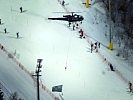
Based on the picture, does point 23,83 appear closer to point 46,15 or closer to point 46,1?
point 46,15

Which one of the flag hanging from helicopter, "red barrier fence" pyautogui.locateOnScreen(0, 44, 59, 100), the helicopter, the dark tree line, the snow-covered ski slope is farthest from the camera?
the dark tree line

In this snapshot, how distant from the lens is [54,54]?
4297 centimetres

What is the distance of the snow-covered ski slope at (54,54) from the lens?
38250 mm

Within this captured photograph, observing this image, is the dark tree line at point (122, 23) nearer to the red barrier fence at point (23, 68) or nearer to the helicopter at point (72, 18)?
the helicopter at point (72, 18)

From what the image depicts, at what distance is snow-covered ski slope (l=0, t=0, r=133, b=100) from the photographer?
1506 inches

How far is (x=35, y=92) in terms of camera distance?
121 feet

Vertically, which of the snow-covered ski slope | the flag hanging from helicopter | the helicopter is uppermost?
the helicopter

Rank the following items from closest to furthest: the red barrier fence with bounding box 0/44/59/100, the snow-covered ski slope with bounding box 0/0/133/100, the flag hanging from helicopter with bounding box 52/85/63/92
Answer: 1. the red barrier fence with bounding box 0/44/59/100
2. the flag hanging from helicopter with bounding box 52/85/63/92
3. the snow-covered ski slope with bounding box 0/0/133/100

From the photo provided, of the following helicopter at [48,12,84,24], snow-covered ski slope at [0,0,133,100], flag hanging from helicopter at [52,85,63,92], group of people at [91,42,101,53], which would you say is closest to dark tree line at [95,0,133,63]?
snow-covered ski slope at [0,0,133,100]

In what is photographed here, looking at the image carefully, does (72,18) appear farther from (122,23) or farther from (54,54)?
(122,23)

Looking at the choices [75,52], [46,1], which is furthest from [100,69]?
[46,1]

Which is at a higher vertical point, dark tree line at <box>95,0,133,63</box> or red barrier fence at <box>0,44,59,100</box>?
dark tree line at <box>95,0,133,63</box>

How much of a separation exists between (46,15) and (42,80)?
40.1 ft

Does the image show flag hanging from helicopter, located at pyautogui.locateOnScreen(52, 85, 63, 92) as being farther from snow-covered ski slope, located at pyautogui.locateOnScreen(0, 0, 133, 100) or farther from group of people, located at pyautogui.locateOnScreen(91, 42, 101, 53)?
group of people, located at pyautogui.locateOnScreen(91, 42, 101, 53)
